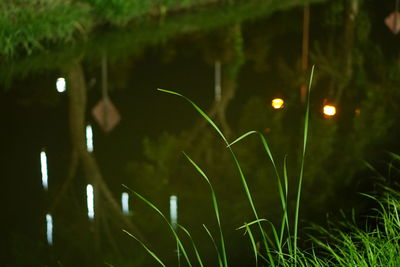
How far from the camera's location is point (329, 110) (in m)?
8.55

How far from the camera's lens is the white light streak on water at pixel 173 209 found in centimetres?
560

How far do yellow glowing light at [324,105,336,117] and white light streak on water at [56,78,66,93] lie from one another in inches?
117

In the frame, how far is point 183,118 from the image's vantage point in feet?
26.8

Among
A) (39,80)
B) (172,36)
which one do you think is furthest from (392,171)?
(172,36)

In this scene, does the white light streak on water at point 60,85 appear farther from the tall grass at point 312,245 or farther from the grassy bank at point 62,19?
the tall grass at point 312,245

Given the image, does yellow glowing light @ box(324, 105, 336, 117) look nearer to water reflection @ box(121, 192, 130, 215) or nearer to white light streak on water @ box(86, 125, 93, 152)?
white light streak on water @ box(86, 125, 93, 152)

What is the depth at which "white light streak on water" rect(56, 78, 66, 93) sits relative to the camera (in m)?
9.10

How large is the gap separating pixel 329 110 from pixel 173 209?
328cm

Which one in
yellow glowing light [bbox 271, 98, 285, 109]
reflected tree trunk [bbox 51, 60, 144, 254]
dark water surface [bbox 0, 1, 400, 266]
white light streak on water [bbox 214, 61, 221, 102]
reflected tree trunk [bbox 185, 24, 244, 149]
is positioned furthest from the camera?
white light streak on water [bbox 214, 61, 221, 102]

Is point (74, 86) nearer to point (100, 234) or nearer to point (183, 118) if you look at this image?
point (183, 118)

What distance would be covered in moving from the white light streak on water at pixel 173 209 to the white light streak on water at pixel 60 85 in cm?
345

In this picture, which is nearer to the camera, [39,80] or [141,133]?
[141,133]

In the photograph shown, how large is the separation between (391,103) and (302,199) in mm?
3227

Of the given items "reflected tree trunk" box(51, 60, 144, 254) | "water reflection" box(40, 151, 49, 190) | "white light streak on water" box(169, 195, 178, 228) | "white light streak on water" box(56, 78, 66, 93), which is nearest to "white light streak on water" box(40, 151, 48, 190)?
"water reflection" box(40, 151, 49, 190)
